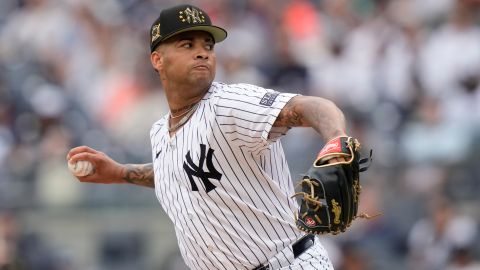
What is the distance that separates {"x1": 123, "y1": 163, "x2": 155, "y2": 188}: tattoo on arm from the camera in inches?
228

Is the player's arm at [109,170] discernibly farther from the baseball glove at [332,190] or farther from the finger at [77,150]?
the baseball glove at [332,190]

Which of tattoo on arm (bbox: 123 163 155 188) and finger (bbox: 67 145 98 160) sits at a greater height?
finger (bbox: 67 145 98 160)

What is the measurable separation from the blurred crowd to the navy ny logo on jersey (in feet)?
12.8

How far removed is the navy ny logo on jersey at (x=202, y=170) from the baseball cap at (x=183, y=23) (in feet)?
1.87

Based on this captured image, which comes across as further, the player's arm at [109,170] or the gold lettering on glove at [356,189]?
the player's arm at [109,170]

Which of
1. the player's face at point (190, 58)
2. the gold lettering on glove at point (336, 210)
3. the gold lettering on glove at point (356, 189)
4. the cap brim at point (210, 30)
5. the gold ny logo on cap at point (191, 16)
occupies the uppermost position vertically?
the gold ny logo on cap at point (191, 16)

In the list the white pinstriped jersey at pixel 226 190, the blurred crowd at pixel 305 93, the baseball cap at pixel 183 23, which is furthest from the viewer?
the blurred crowd at pixel 305 93

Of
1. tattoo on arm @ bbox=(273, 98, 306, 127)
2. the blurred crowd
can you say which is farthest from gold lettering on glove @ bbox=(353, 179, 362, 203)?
the blurred crowd

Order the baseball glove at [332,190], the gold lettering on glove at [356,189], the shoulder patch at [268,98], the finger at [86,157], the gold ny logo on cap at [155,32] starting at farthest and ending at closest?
the finger at [86,157]
the gold ny logo on cap at [155,32]
the shoulder patch at [268,98]
the gold lettering on glove at [356,189]
the baseball glove at [332,190]

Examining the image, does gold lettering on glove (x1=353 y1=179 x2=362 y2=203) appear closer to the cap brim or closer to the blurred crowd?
the cap brim

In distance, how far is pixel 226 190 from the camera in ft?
16.0

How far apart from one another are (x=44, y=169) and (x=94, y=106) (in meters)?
1.34

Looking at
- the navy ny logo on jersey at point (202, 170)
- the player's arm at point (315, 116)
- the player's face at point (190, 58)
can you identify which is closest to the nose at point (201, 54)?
the player's face at point (190, 58)

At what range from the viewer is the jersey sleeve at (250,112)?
4473 millimetres
